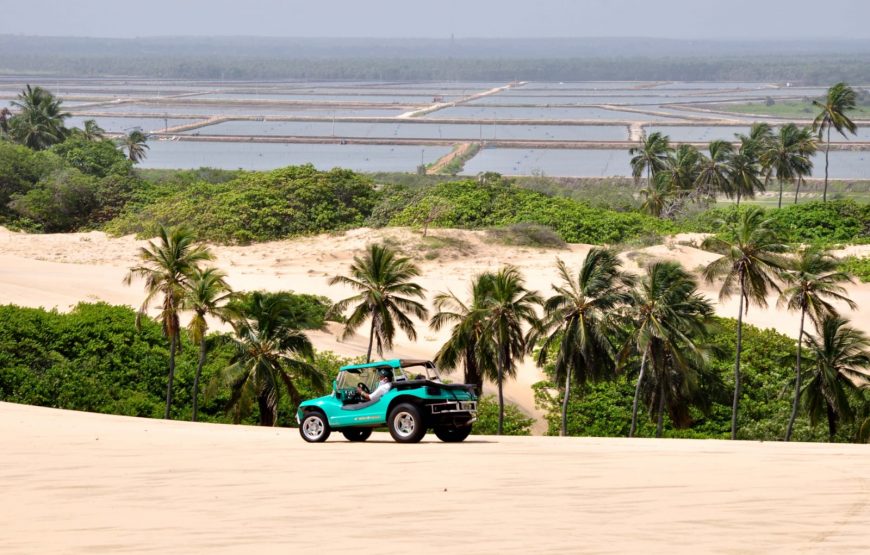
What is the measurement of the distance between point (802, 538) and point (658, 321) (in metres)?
26.0

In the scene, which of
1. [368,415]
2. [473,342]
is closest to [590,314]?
[473,342]

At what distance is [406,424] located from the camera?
19.0 m

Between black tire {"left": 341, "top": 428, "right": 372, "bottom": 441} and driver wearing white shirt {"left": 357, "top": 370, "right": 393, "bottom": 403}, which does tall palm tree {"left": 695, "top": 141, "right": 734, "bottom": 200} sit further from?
driver wearing white shirt {"left": 357, "top": 370, "right": 393, "bottom": 403}

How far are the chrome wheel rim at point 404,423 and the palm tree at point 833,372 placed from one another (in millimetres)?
22435

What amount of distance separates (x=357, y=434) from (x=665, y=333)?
18.1 metres

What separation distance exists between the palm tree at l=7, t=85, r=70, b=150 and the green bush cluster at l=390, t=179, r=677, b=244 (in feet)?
145

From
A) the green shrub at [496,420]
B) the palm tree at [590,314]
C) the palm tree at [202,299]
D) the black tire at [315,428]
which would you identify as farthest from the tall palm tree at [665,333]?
the black tire at [315,428]

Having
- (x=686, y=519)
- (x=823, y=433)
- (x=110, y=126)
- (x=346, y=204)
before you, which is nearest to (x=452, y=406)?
(x=686, y=519)

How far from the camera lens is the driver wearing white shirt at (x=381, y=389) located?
18931 millimetres

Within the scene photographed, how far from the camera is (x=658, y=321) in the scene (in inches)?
1436

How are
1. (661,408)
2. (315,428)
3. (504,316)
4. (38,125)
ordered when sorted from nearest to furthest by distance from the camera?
(315,428) → (504,316) → (661,408) → (38,125)

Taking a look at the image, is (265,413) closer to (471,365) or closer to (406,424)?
(471,365)

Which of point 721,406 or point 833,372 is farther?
point 721,406

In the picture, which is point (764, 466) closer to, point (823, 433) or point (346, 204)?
point (823, 433)
